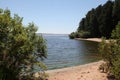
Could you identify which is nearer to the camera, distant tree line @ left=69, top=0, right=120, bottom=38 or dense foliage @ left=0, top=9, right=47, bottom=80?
dense foliage @ left=0, top=9, right=47, bottom=80

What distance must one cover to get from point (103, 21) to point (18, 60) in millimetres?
64356

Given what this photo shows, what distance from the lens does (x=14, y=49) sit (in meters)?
7.71

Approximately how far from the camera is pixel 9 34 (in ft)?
25.6

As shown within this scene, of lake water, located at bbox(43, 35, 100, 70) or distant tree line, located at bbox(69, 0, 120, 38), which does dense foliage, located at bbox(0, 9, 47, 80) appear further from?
distant tree line, located at bbox(69, 0, 120, 38)

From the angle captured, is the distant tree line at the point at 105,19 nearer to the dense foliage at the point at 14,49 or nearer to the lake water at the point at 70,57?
the lake water at the point at 70,57

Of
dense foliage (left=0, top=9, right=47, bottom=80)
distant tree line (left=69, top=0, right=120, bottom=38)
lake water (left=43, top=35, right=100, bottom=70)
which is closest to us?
dense foliage (left=0, top=9, right=47, bottom=80)

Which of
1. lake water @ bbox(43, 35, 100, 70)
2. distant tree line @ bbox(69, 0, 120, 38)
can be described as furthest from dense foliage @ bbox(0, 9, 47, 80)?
distant tree line @ bbox(69, 0, 120, 38)

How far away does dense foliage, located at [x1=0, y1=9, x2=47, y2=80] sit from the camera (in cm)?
754

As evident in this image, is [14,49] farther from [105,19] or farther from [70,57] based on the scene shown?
[105,19]

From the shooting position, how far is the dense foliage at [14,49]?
297 inches

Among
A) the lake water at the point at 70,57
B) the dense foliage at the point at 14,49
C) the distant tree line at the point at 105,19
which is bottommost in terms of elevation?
the lake water at the point at 70,57

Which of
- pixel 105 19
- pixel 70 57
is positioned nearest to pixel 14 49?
pixel 70 57

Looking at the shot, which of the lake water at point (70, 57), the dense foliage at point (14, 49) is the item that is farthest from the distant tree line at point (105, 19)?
the dense foliage at point (14, 49)

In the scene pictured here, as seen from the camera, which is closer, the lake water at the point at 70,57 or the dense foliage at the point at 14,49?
the dense foliage at the point at 14,49
